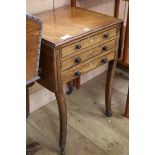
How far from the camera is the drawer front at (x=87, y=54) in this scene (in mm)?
1305

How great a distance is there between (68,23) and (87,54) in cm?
20

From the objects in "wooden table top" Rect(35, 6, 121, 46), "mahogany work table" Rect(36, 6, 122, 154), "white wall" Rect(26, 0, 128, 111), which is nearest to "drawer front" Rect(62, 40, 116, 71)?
"mahogany work table" Rect(36, 6, 122, 154)

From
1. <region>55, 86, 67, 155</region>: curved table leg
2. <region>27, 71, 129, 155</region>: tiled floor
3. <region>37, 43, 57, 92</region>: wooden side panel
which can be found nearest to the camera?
<region>37, 43, 57, 92</region>: wooden side panel

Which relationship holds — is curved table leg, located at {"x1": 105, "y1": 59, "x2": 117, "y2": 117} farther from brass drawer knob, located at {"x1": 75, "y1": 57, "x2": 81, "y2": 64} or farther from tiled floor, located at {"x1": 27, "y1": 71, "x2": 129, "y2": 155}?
brass drawer knob, located at {"x1": 75, "y1": 57, "x2": 81, "y2": 64}

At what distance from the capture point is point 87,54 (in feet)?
4.56

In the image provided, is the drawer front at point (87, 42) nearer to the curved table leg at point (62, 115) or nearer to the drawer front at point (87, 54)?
the drawer front at point (87, 54)

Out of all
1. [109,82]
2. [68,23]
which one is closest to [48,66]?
[68,23]

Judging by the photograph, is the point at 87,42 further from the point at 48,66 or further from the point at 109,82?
the point at 109,82

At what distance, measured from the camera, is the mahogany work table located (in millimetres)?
1259

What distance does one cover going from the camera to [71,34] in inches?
51.0

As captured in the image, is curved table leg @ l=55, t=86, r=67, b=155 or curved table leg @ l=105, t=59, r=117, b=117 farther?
curved table leg @ l=105, t=59, r=117, b=117
